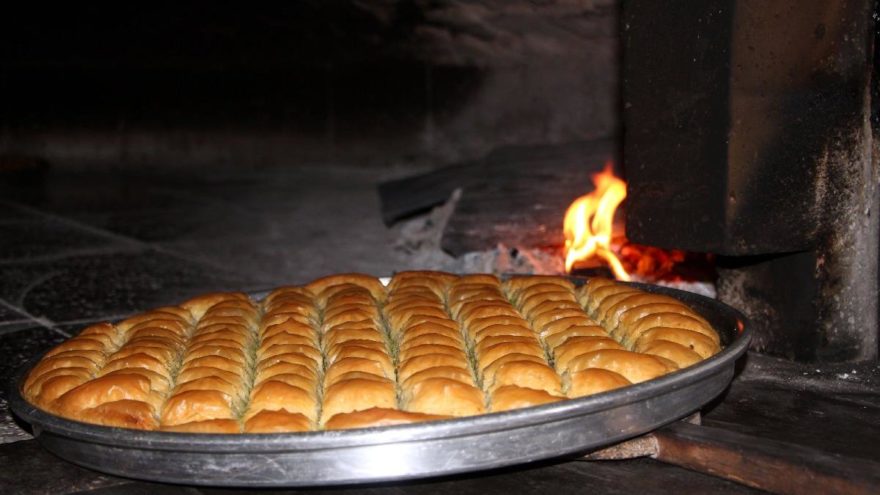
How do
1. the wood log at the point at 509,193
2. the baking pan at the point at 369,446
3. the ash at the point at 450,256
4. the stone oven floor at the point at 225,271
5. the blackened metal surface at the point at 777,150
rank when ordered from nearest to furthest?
the baking pan at the point at 369,446, the stone oven floor at the point at 225,271, the blackened metal surface at the point at 777,150, the ash at the point at 450,256, the wood log at the point at 509,193

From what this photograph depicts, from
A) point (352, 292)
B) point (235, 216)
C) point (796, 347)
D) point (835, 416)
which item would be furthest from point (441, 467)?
point (235, 216)

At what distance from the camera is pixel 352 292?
2607mm

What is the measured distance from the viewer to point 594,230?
11.9 ft

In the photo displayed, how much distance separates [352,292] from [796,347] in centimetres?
141

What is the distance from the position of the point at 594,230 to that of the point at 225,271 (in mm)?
2263

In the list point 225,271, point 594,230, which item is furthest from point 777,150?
point 225,271

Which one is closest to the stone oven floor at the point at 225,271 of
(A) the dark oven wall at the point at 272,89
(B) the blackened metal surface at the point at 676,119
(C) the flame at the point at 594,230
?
(A) the dark oven wall at the point at 272,89

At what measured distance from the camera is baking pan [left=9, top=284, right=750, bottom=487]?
1.58 m

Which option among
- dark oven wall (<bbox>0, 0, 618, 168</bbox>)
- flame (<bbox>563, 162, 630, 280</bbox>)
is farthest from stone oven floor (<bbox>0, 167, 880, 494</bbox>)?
flame (<bbox>563, 162, 630, 280</bbox>)

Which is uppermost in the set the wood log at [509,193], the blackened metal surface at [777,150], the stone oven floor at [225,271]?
the blackened metal surface at [777,150]

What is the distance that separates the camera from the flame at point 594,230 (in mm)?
3576

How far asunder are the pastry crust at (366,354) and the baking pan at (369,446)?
0.09 metres

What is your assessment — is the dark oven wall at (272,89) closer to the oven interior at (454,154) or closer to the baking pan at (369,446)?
the oven interior at (454,154)

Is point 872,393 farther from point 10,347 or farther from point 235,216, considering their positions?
point 235,216
